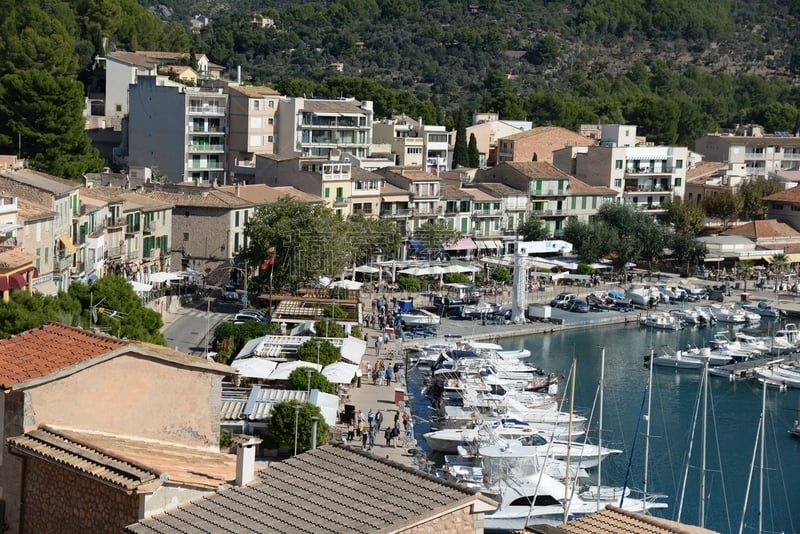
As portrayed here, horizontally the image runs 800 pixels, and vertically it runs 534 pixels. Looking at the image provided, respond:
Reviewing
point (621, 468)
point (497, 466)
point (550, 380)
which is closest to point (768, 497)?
point (621, 468)

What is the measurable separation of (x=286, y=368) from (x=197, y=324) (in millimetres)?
10106

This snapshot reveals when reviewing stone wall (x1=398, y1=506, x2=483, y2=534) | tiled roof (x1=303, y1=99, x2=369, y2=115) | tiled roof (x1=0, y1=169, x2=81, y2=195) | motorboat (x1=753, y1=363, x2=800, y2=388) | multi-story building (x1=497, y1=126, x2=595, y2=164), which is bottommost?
motorboat (x1=753, y1=363, x2=800, y2=388)

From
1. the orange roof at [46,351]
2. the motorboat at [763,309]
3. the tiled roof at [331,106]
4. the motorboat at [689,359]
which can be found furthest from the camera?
the tiled roof at [331,106]

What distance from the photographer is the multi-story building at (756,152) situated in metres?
92.5

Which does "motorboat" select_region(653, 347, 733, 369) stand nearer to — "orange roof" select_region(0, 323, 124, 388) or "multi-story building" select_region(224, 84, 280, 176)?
"multi-story building" select_region(224, 84, 280, 176)

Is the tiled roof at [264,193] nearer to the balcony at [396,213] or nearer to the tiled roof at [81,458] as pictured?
the balcony at [396,213]

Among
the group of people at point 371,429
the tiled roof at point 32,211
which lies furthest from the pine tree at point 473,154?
the group of people at point 371,429

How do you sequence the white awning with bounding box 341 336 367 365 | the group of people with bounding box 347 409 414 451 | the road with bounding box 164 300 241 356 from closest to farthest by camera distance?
the group of people with bounding box 347 409 414 451, the white awning with bounding box 341 336 367 365, the road with bounding box 164 300 241 356

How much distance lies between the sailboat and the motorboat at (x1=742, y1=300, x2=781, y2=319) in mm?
29934

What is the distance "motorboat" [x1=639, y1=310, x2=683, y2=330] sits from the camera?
193ft

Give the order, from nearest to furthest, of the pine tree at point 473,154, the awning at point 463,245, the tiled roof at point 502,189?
the awning at point 463,245, the tiled roof at point 502,189, the pine tree at point 473,154

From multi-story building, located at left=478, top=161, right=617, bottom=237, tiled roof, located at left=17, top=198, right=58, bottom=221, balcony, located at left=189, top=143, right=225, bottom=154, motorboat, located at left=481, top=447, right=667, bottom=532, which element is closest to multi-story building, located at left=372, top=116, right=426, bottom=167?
multi-story building, located at left=478, top=161, right=617, bottom=237

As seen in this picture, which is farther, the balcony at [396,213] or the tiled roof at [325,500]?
the balcony at [396,213]

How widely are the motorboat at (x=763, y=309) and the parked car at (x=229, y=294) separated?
68.6 ft
